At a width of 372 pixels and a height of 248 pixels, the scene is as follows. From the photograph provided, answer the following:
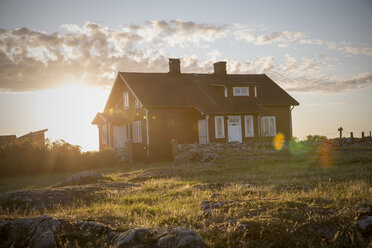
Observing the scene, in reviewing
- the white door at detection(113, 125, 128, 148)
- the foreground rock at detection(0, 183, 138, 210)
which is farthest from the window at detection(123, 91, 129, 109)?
the foreground rock at detection(0, 183, 138, 210)

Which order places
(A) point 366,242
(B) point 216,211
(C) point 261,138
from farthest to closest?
(C) point 261,138 < (B) point 216,211 < (A) point 366,242

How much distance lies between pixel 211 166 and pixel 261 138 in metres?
14.4

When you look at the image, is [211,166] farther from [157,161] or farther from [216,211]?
[216,211]

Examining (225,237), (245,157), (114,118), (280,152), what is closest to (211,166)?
(245,157)

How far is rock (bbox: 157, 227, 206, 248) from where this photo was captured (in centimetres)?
490

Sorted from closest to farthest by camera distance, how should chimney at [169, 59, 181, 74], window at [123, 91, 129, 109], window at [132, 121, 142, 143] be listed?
window at [132, 121, 142, 143], window at [123, 91, 129, 109], chimney at [169, 59, 181, 74]

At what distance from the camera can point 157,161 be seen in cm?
2902

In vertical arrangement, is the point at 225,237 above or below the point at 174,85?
below

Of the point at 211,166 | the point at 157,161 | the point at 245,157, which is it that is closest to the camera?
the point at 211,166

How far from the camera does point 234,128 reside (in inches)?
1248

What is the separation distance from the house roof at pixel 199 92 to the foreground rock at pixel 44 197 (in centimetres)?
1820

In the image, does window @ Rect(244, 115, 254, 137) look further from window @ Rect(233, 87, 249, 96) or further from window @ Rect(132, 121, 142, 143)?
window @ Rect(132, 121, 142, 143)

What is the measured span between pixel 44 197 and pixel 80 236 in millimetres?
5095

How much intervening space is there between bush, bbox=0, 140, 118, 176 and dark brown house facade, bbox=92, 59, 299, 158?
6.58 feet
